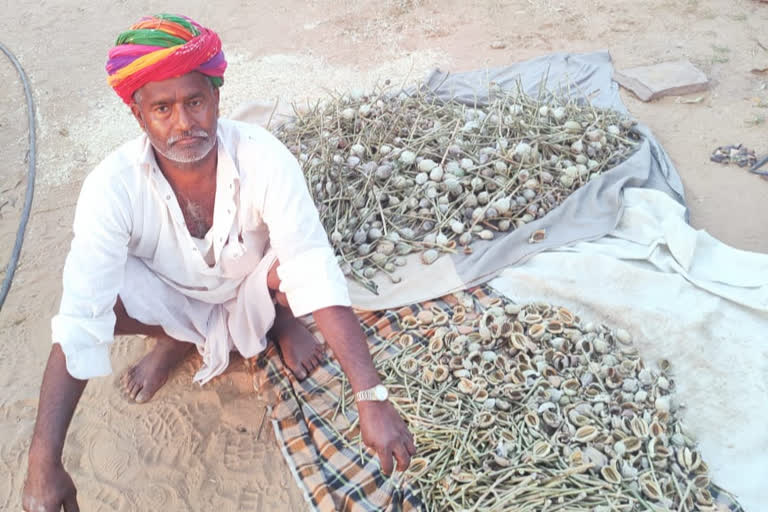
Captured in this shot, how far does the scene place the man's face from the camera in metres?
1.51

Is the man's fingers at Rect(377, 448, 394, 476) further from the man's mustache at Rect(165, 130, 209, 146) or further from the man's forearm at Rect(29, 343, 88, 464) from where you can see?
the man's mustache at Rect(165, 130, 209, 146)

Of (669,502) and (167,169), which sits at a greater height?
(167,169)

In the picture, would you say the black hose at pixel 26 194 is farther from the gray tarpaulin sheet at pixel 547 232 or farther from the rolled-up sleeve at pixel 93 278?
the gray tarpaulin sheet at pixel 547 232

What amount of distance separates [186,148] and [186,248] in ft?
0.98

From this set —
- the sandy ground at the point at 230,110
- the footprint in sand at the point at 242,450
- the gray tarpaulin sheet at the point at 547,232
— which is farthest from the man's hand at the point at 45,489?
the gray tarpaulin sheet at the point at 547,232

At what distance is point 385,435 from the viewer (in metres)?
1.32

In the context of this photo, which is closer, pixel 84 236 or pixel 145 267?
pixel 84 236

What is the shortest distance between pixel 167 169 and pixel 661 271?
1691 millimetres

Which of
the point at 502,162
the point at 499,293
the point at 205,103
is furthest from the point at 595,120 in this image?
the point at 205,103

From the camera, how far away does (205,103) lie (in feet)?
5.12

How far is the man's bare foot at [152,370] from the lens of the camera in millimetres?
2049

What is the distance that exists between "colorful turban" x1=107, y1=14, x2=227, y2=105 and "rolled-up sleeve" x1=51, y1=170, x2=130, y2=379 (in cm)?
26

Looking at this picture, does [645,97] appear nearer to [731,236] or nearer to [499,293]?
[731,236]

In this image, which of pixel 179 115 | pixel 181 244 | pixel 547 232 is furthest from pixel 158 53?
pixel 547 232
